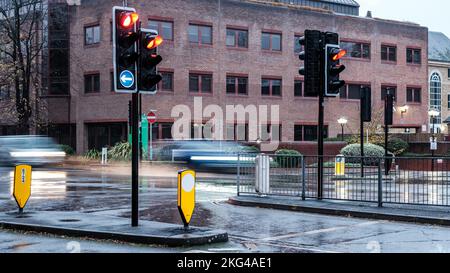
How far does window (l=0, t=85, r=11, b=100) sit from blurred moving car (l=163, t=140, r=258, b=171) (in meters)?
21.2

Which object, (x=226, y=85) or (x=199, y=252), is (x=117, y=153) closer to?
(x=226, y=85)

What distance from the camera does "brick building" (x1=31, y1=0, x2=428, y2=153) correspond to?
143ft

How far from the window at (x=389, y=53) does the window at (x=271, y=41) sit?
1027 centimetres

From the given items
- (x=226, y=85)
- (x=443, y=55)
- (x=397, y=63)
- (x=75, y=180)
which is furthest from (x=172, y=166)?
(x=443, y=55)

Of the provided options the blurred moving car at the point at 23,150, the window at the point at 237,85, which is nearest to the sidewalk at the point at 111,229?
the blurred moving car at the point at 23,150

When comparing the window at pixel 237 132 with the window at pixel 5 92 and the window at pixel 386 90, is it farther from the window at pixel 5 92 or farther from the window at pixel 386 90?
the window at pixel 5 92

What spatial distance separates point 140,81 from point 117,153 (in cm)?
2923

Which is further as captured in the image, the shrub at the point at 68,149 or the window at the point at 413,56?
the window at the point at 413,56

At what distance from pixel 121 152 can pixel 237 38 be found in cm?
1275

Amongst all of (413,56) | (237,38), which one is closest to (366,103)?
(237,38)

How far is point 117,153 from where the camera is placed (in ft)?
131

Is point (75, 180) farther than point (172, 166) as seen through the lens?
No

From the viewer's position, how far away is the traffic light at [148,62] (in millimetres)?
11336

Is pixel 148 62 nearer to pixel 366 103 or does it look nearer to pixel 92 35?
pixel 366 103
